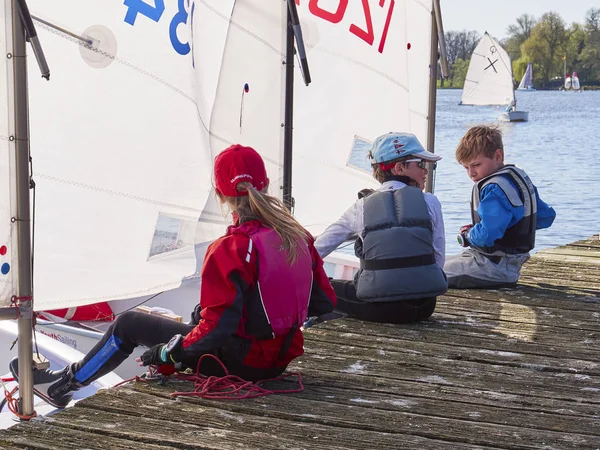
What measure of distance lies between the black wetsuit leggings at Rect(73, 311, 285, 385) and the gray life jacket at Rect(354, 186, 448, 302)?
82cm

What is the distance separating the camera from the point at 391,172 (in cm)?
395

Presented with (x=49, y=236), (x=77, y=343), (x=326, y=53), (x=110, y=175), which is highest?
(x=326, y=53)

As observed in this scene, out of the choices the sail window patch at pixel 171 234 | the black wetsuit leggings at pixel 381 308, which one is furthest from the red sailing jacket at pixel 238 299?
the sail window patch at pixel 171 234

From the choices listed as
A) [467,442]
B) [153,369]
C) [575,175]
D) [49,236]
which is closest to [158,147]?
[49,236]

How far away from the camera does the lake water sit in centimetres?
1700

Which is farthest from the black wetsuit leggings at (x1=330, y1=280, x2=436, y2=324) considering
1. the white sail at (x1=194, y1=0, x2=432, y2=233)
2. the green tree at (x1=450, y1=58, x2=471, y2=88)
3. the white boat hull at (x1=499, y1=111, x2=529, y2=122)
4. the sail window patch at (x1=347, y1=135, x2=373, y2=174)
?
the green tree at (x1=450, y1=58, x2=471, y2=88)

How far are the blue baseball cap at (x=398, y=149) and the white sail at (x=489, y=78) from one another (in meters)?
29.8

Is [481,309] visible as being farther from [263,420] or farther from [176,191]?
[263,420]

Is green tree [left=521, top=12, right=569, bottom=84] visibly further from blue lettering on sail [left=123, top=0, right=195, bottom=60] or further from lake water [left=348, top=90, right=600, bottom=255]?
blue lettering on sail [left=123, top=0, right=195, bottom=60]

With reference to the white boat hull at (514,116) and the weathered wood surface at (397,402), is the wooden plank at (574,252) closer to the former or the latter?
the weathered wood surface at (397,402)

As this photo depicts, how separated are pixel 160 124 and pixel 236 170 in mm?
1459

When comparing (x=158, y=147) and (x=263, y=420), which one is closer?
(x=263, y=420)

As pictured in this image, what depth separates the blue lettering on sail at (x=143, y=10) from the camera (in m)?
4.08

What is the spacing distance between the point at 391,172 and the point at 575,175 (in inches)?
825
